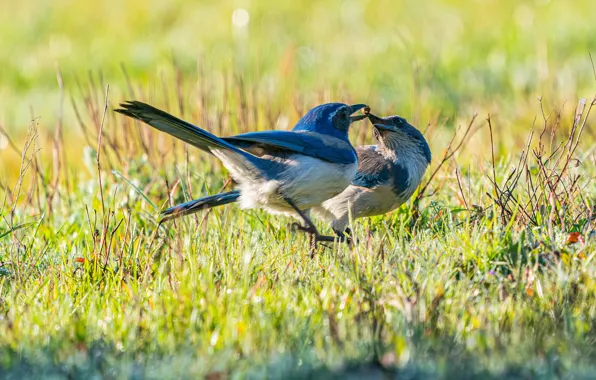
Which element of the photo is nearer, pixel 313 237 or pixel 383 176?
pixel 313 237

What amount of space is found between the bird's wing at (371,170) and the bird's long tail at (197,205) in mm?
894

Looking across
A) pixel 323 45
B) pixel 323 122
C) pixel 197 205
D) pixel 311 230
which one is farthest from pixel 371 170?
pixel 323 45

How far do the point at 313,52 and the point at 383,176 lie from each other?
7052 mm

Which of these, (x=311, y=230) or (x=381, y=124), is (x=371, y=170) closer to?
(x=381, y=124)

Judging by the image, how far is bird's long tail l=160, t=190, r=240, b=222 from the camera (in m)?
5.35

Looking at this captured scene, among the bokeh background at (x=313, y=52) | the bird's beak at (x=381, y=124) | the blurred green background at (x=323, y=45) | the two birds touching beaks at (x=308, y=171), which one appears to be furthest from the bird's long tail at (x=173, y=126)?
the blurred green background at (x=323, y=45)

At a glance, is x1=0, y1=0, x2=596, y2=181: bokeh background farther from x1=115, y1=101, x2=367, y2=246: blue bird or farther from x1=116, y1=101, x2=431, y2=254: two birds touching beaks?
x1=115, y1=101, x2=367, y2=246: blue bird

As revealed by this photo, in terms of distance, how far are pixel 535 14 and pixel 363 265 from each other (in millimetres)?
10377

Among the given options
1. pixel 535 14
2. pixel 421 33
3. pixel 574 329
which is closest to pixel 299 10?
pixel 421 33

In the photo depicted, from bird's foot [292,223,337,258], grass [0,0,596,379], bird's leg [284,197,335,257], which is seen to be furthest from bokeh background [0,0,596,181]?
bird's foot [292,223,337,258]

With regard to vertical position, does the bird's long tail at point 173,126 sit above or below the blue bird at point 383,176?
above

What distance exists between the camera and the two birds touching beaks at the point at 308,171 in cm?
538

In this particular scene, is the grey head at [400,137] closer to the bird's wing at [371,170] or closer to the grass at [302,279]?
the bird's wing at [371,170]

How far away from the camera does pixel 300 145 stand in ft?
18.4
